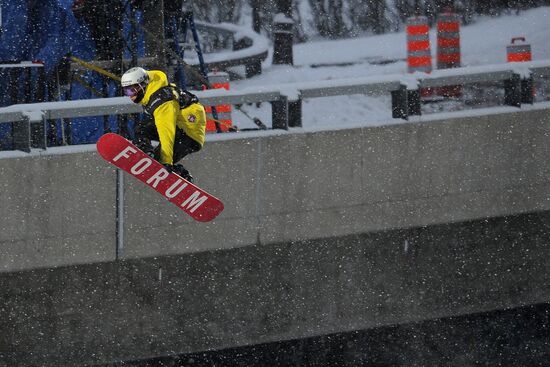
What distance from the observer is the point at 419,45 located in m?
18.2

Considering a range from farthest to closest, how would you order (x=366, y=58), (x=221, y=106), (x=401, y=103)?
1. (x=366, y=58)
2. (x=221, y=106)
3. (x=401, y=103)

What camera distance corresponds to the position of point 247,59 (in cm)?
2419

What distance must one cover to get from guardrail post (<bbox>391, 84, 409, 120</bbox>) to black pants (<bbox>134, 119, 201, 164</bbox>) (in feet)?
6.06

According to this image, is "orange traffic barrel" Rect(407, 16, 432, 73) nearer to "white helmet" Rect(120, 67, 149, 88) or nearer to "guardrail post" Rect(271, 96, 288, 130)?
"guardrail post" Rect(271, 96, 288, 130)

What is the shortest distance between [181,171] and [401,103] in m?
2.09

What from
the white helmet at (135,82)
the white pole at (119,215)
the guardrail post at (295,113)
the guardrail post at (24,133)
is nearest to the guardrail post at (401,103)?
the guardrail post at (295,113)

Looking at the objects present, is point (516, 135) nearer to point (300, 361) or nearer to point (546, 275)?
point (546, 275)

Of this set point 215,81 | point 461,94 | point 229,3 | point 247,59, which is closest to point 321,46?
point 229,3

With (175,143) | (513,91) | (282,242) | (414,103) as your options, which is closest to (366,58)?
(513,91)

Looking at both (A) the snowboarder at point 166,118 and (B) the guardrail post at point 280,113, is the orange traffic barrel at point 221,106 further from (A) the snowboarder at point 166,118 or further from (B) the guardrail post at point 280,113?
(A) the snowboarder at point 166,118

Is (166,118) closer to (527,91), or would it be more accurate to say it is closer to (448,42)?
(527,91)

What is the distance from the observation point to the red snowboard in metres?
9.09

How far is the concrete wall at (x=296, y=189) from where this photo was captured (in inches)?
363

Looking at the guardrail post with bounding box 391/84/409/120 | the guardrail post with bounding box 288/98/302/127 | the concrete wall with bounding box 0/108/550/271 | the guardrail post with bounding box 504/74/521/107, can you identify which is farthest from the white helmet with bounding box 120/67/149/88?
the guardrail post with bounding box 504/74/521/107
